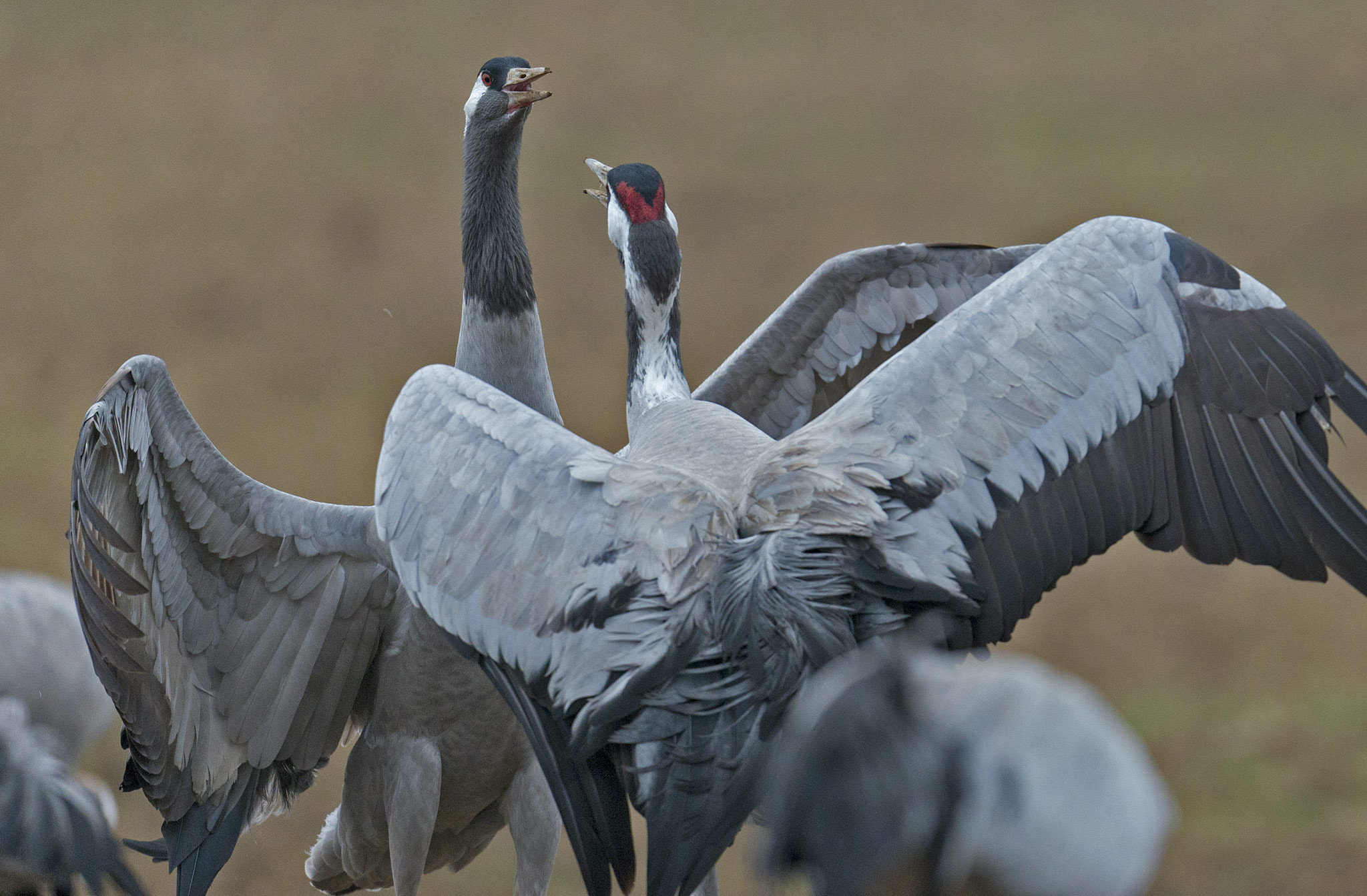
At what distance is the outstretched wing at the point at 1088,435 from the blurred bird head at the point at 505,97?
52.6 inches

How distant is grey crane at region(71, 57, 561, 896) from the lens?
324 cm

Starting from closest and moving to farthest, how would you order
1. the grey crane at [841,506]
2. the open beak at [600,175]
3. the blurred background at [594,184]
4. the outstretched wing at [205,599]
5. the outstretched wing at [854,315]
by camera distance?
the grey crane at [841,506], the outstretched wing at [205,599], the open beak at [600,175], the outstretched wing at [854,315], the blurred background at [594,184]

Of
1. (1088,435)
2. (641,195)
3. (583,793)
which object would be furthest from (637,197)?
(583,793)

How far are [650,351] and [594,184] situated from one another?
30.7ft

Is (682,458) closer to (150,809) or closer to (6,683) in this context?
(6,683)

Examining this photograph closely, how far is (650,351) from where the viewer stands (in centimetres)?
378

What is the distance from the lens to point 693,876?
277cm

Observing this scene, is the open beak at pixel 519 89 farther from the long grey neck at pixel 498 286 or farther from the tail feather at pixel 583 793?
the tail feather at pixel 583 793

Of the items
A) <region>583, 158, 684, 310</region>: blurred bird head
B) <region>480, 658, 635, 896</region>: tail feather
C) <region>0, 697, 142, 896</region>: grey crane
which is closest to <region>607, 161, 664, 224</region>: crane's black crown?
<region>583, 158, 684, 310</region>: blurred bird head

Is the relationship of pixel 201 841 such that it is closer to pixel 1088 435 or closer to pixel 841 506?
pixel 841 506

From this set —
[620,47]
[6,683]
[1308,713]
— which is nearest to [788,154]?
[620,47]

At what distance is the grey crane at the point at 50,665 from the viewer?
9.14 feet

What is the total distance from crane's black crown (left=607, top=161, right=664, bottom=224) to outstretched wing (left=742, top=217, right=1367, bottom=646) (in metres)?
0.86

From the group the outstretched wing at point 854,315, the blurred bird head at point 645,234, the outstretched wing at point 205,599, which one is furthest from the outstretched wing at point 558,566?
the outstretched wing at point 854,315
